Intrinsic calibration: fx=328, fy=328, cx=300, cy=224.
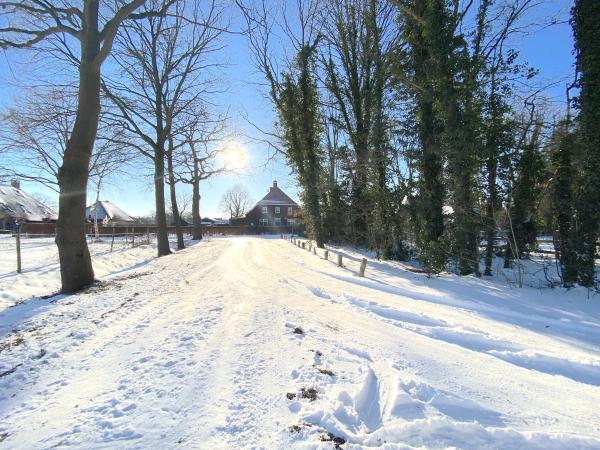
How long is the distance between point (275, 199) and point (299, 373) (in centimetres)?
5877

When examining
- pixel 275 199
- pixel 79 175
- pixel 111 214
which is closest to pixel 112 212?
pixel 111 214

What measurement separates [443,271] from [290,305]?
6067mm

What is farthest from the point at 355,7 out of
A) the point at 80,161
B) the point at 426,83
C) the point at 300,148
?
the point at 80,161

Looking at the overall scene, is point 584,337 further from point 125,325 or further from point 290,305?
point 125,325

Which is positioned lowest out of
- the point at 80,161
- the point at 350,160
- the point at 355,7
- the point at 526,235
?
the point at 526,235

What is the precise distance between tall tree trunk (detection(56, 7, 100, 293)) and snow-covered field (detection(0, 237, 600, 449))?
53.8 inches

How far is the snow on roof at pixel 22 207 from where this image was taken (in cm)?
3850

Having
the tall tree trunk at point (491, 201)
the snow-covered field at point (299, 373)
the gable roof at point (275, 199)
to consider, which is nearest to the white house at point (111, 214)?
the gable roof at point (275, 199)

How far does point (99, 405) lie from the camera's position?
2.90 meters

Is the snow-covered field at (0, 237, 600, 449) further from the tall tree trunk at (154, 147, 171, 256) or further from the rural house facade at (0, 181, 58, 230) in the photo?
the rural house facade at (0, 181, 58, 230)

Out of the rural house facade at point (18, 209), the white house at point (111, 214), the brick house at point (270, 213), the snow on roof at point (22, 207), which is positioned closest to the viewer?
the rural house facade at point (18, 209)

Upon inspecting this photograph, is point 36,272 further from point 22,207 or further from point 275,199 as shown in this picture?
point 275,199

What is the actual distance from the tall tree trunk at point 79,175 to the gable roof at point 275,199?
52.2m

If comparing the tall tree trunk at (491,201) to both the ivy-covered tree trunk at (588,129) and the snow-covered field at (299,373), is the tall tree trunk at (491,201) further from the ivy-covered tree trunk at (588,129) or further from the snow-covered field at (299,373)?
the snow-covered field at (299,373)
